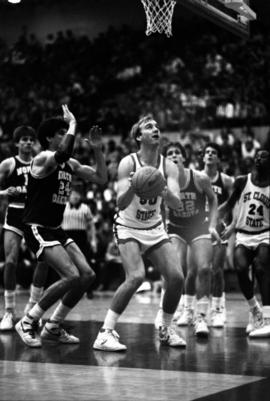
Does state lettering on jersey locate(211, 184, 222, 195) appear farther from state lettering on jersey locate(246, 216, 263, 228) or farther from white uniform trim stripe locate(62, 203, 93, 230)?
white uniform trim stripe locate(62, 203, 93, 230)

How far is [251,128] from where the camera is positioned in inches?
763

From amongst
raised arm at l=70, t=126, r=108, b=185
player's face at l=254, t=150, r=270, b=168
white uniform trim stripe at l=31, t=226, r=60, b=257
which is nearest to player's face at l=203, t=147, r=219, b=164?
player's face at l=254, t=150, r=270, b=168

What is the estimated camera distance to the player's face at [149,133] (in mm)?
7605

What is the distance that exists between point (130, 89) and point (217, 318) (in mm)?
14817

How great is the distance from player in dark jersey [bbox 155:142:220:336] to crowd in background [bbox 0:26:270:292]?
6530 mm

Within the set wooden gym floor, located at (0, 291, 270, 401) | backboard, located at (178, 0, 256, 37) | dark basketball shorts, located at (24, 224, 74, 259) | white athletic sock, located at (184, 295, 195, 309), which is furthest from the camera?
white athletic sock, located at (184, 295, 195, 309)

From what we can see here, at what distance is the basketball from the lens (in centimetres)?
710

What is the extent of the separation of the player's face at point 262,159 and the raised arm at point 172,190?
1486mm

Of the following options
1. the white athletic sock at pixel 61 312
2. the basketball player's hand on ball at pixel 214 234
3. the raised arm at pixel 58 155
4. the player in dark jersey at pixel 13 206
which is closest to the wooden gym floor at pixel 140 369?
the white athletic sock at pixel 61 312

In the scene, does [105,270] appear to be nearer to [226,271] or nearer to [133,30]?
[226,271]

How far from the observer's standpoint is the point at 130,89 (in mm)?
23844

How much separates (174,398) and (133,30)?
2199 centimetres

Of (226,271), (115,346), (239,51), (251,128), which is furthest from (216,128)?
(115,346)

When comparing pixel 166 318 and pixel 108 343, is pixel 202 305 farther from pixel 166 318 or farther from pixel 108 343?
pixel 108 343
